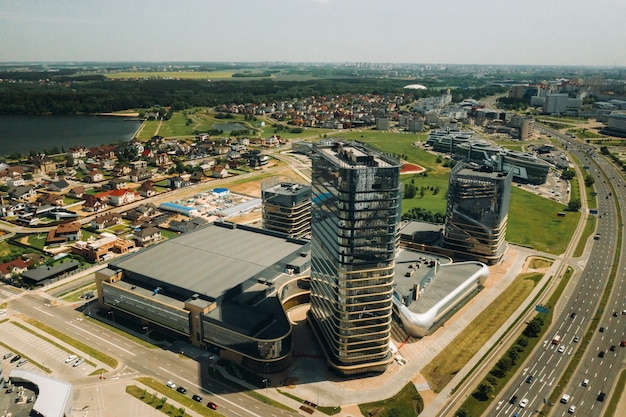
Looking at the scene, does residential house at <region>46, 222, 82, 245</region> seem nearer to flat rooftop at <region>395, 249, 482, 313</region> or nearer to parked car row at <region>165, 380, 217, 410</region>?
parked car row at <region>165, 380, 217, 410</region>

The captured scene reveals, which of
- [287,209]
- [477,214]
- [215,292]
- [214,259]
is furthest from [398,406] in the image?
[477,214]

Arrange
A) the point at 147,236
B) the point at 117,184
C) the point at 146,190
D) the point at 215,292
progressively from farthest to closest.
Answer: the point at 117,184
the point at 146,190
the point at 147,236
the point at 215,292

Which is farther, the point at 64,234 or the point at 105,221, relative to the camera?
the point at 105,221

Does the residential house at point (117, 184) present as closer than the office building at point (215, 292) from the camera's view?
No

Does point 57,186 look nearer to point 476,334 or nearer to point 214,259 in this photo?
point 214,259

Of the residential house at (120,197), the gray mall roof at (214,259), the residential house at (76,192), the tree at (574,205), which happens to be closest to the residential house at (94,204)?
the residential house at (120,197)

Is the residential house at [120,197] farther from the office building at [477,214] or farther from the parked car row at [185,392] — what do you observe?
the office building at [477,214]
